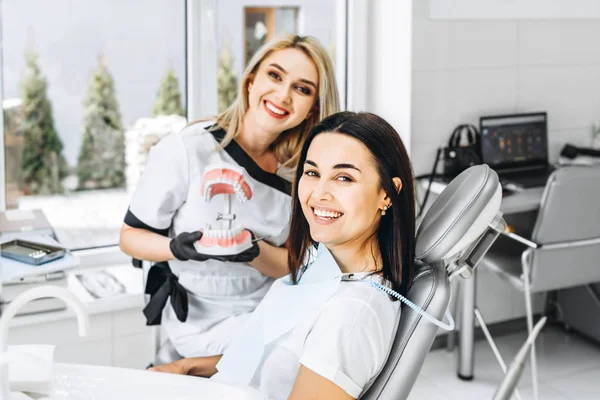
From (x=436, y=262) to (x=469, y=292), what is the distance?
1367mm

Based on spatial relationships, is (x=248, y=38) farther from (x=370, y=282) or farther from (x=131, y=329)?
(x=370, y=282)

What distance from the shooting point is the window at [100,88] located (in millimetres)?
2475

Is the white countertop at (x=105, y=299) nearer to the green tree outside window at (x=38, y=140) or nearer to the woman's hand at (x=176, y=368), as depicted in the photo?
the green tree outside window at (x=38, y=140)

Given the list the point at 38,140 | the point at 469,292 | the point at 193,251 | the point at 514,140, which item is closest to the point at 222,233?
the point at 193,251

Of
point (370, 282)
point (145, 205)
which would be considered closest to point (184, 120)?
point (145, 205)

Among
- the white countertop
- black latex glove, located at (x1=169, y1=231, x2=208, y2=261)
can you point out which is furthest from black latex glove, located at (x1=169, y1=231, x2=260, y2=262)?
the white countertop

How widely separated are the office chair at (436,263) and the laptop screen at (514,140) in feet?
5.06

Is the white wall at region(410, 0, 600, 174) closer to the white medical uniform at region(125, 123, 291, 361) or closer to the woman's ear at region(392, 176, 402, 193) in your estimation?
the white medical uniform at region(125, 123, 291, 361)

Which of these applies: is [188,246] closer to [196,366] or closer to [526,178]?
[196,366]

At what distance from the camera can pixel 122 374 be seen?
1.29m

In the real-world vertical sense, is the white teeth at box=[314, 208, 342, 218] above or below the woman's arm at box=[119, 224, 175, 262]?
above

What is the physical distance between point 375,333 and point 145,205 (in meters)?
0.78

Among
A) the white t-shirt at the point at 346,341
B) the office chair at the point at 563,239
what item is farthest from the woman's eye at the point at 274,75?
the office chair at the point at 563,239

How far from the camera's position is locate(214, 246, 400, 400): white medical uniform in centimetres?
127
